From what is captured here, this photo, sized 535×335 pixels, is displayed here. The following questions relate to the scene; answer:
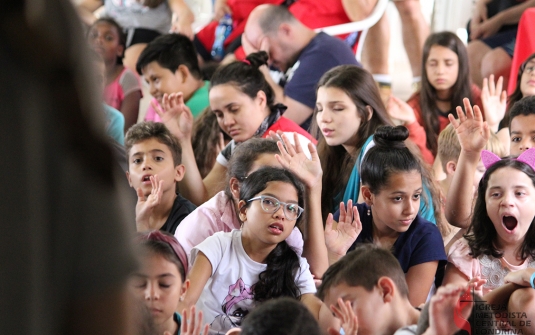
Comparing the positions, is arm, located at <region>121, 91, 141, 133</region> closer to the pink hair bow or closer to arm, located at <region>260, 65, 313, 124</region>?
arm, located at <region>260, 65, 313, 124</region>

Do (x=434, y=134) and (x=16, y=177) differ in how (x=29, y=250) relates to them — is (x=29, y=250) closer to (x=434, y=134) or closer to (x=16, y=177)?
(x=16, y=177)

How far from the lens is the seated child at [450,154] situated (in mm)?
2604

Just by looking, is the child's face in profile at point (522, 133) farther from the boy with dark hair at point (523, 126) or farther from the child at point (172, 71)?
the child at point (172, 71)

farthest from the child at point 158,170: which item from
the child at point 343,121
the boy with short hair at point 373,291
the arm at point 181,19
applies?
the arm at point 181,19

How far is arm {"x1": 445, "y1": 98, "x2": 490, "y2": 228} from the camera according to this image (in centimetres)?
232

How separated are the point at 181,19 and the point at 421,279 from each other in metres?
2.47

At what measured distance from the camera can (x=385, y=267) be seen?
1675 millimetres

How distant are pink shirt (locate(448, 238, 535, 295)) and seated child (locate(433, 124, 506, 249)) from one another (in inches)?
14.3

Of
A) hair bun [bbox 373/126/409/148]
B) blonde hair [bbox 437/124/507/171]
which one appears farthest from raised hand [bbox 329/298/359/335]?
blonde hair [bbox 437/124/507/171]

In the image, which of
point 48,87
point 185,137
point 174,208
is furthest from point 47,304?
point 185,137

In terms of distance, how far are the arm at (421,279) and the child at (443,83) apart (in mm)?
1315

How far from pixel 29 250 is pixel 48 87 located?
12 cm

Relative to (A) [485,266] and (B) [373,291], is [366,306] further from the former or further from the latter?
(A) [485,266]

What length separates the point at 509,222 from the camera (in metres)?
2.09
